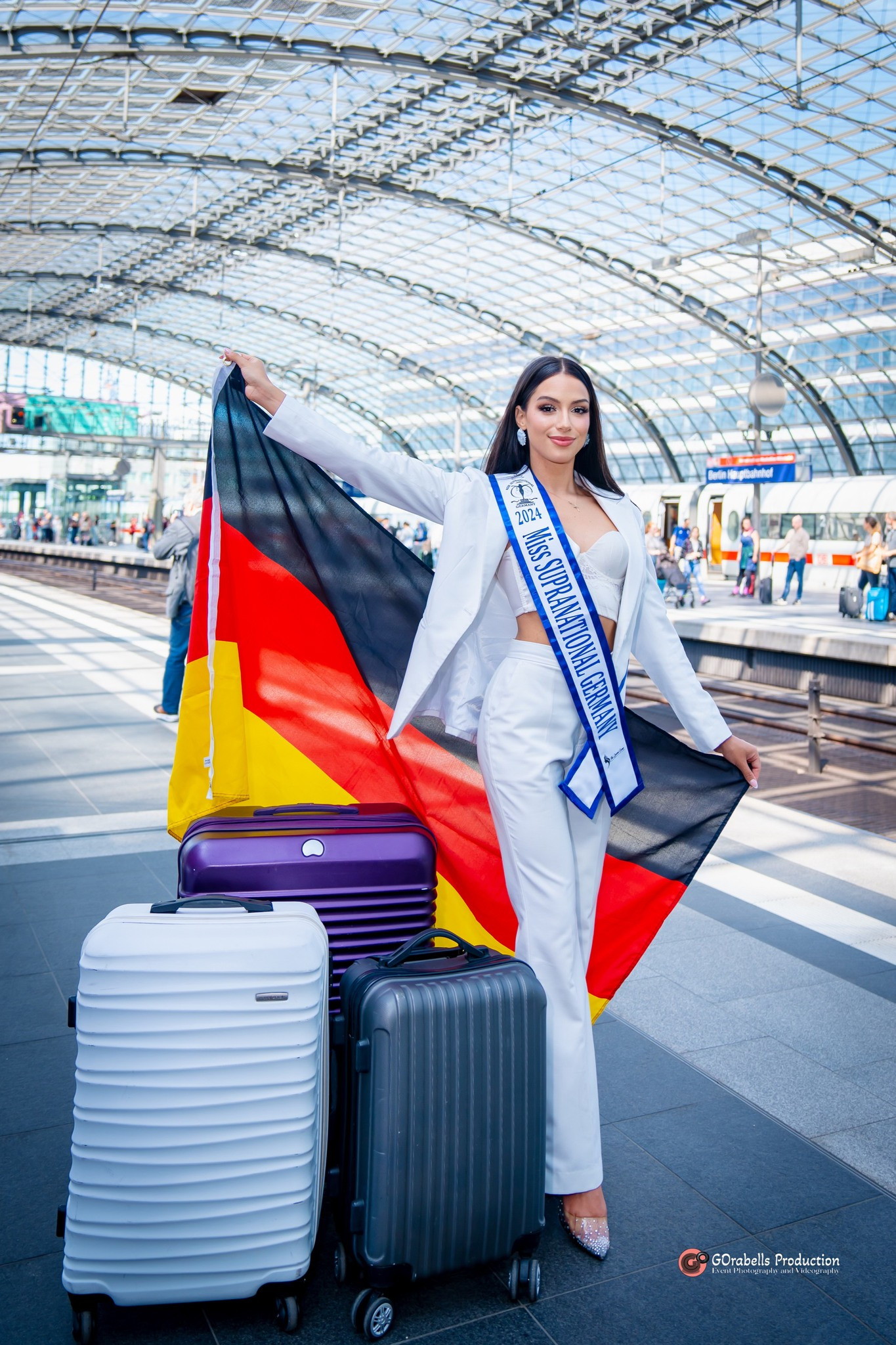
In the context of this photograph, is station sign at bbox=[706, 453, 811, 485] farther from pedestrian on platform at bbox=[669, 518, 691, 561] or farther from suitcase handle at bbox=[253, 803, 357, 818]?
suitcase handle at bbox=[253, 803, 357, 818]

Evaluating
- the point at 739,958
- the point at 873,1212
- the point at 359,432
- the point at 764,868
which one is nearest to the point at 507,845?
the point at 873,1212

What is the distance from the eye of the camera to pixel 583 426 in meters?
2.74

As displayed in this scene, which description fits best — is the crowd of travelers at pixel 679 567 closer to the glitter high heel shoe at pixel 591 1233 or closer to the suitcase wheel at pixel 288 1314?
the glitter high heel shoe at pixel 591 1233

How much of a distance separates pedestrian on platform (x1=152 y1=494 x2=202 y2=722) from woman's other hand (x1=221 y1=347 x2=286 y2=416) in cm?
534

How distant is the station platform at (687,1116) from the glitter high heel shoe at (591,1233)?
25 mm

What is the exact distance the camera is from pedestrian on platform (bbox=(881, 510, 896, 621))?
1847 centimetres

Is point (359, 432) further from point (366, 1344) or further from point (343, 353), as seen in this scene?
point (366, 1344)

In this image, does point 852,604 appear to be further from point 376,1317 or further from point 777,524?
point 777,524

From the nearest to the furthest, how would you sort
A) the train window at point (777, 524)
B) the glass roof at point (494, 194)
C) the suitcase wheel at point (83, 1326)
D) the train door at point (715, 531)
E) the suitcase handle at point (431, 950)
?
the suitcase wheel at point (83, 1326) < the suitcase handle at point (431, 950) < the glass roof at point (494, 194) < the train door at point (715, 531) < the train window at point (777, 524)

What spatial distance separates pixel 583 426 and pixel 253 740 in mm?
1175

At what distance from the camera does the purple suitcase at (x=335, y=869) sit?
8.29 feet

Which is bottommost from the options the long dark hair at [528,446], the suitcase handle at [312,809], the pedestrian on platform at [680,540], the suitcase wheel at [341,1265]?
the suitcase wheel at [341,1265]

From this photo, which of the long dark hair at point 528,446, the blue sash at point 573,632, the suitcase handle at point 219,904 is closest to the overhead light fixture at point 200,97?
the long dark hair at point 528,446

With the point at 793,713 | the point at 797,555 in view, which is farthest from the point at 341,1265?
the point at 797,555
